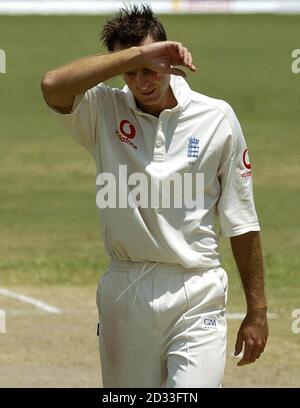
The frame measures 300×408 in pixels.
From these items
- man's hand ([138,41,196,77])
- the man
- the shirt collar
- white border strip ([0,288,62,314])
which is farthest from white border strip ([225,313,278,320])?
man's hand ([138,41,196,77])

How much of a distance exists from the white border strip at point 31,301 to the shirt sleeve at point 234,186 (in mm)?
5898

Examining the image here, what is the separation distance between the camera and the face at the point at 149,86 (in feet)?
21.9

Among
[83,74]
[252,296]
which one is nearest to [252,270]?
[252,296]

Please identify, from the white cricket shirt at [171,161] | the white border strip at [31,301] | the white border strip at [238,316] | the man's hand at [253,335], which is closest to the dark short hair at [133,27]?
the white cricket shirt at [171,161]

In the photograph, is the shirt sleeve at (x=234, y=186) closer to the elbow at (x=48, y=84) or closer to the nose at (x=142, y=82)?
the nose at (x=142, y=82)

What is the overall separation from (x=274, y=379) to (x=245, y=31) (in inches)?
1198

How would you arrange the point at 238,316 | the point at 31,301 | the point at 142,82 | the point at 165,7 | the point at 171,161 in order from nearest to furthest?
the point at 142,82 < the point at 171,161 < the point at 238,316 < the point at 31,301 < the point at 165,7

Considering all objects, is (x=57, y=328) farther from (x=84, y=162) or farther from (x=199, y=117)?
(x=84, y=162)

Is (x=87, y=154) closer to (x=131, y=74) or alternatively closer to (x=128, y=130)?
(x=128, y=130)

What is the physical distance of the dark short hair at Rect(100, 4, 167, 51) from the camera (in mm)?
6761

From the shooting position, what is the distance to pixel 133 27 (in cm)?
677

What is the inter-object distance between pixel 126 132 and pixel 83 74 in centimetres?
41

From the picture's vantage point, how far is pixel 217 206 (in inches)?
274
